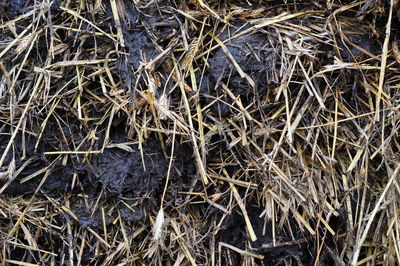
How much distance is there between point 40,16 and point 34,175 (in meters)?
0.50

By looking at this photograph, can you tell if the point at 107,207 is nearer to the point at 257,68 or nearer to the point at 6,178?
the point at 6,178

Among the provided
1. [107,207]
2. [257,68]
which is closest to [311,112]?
[257,68]

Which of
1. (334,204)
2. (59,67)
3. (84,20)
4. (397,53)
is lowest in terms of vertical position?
(334,204)

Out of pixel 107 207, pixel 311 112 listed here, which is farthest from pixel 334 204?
pixel 107 207

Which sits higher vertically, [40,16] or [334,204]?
[40,16]

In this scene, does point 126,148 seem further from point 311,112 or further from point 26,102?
point 311,112

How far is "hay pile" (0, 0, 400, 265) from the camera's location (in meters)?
1.45

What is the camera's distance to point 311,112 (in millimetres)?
1473

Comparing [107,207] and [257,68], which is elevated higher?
[257,68]

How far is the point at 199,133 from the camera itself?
144cm

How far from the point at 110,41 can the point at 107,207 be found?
1.71 feet

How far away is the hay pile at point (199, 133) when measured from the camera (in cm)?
145

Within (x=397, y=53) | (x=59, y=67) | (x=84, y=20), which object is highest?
(x=84, y=20)

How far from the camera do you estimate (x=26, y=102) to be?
4.87ft
